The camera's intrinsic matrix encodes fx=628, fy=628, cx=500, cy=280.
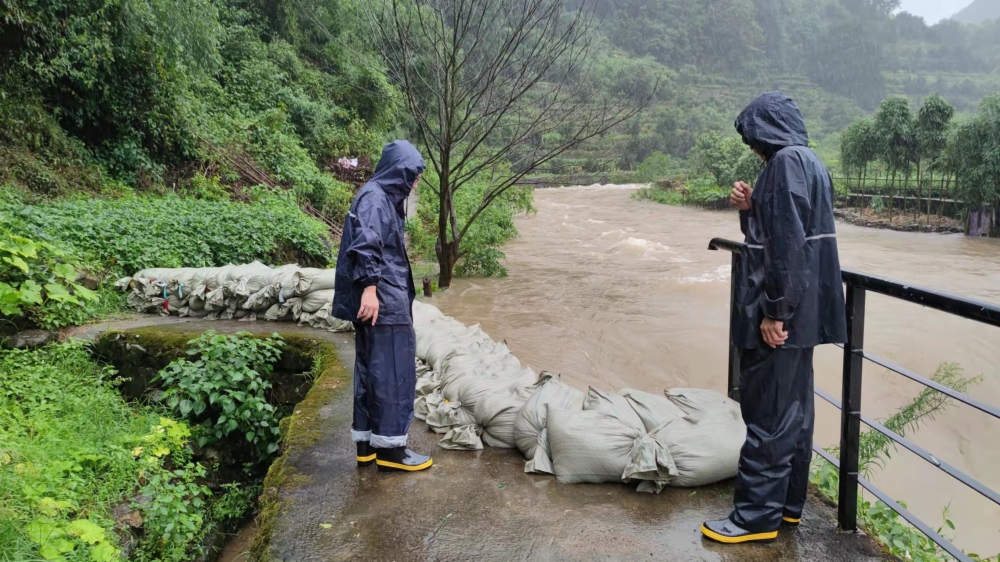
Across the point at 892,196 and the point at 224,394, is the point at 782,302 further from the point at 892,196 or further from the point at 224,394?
the point at 892,196

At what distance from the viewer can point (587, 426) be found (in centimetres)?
241

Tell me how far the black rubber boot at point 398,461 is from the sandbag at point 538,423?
0.41 meters

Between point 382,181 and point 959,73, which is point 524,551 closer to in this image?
point 382,181

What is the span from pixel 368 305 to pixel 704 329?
20.4ft

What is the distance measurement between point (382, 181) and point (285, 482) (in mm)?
1237

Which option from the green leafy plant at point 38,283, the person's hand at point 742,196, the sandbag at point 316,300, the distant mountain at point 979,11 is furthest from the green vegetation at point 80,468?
the distant mountain at point 979,11

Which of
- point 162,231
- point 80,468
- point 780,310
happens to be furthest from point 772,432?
point 162,231

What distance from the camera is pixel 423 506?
7.41 feet

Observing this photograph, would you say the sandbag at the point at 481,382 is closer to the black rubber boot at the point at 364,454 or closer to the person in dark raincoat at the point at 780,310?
the black rubber boot at the point at 364,454

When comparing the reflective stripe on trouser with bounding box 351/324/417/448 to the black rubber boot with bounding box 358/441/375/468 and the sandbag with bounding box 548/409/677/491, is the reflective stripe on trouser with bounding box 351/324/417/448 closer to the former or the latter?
Result: the black rubber boot with bounding box 358/441/375/468

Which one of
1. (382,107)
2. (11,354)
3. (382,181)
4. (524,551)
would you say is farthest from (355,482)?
(382,107)

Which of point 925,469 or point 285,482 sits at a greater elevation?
point 285,482

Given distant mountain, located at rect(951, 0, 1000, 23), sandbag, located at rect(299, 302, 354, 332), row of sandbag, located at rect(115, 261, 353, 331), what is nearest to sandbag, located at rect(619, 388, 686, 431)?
sandbag, located at rect(299, 302, 354, 332)

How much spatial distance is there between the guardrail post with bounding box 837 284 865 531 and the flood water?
275 cm
